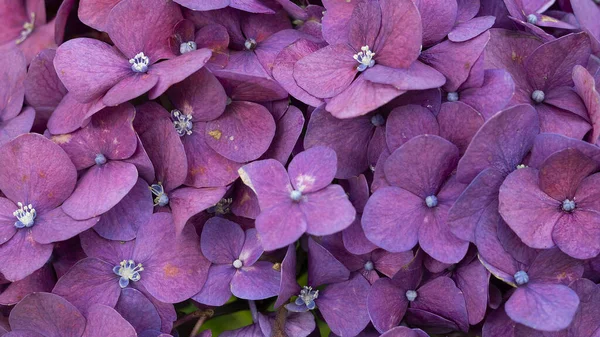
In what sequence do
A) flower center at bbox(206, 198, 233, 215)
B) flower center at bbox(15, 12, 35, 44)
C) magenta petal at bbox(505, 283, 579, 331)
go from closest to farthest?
magenta petal at bbox(505, 283, 579, 331) < flower center at bbox(206, 198, 233, 215) < flower center at bbox(15, 12, 35, 44)

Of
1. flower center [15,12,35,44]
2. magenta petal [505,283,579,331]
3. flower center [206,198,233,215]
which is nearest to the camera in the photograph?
magenta petal [505,283,579,331]

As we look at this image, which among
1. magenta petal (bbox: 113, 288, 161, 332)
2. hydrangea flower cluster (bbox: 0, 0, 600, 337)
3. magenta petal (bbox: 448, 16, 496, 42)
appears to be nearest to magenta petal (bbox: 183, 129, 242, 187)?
hydrangea flower cluster (bbox: 0, 0, 600, 337)

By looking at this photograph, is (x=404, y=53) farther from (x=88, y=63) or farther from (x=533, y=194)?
(x=88, y=63)

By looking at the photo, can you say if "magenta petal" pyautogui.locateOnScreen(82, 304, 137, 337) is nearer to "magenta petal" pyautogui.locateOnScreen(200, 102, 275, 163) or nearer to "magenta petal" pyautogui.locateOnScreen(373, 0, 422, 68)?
"magenta petal" pyautogui.locateOnScreen(200, 102, 275, 163)


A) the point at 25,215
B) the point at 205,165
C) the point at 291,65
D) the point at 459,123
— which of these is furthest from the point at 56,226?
the point at 459,123

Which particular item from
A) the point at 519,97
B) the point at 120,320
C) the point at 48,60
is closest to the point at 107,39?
the point at 48,60

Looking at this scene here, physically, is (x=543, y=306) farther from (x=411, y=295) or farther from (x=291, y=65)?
(x=291, y=65)

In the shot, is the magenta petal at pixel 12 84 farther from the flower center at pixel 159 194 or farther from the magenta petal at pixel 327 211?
the magenta petal at pixel 327 211
